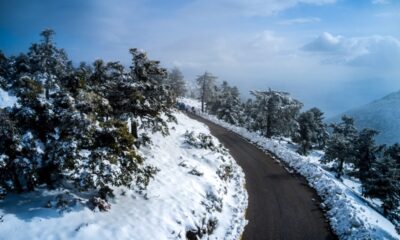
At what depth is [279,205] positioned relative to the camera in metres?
18.8

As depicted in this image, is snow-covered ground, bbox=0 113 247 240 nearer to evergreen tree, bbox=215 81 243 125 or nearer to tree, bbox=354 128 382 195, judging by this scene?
tree, bbox=354 128 382 195

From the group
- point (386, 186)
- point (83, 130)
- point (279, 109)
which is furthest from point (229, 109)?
point (83, 130)

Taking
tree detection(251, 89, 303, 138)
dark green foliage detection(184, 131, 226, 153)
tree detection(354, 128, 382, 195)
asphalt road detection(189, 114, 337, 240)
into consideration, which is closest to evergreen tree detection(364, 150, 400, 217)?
tree detection(354, 128, 382, 195)

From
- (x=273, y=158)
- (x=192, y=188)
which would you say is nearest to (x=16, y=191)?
(x=192, y=188)

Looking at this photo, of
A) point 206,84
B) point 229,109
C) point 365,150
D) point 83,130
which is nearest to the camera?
point 83,130

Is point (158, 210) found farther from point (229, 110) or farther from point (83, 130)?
point (229, 110)

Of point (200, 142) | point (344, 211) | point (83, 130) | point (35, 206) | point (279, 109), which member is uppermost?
Answer: point (83, 130)

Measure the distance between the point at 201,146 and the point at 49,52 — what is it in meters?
31.5

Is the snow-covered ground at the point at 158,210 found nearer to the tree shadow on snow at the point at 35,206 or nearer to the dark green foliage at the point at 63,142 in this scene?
the tree shadow on snow at the point at 35,206

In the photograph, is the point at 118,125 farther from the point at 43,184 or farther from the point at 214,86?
the point at 214,86

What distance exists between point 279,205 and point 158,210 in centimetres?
879

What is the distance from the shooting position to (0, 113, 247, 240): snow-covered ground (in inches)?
429

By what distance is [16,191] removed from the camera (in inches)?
492

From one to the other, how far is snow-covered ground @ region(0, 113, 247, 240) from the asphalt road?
0.82m
